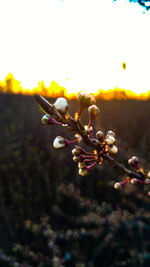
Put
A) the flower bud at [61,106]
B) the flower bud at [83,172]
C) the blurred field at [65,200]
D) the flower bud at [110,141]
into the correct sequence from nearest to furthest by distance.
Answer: the flower bud at [61,106] < the flower bud at [110,141] < the flower bud at [83,172] < the blurred field at [65,200]

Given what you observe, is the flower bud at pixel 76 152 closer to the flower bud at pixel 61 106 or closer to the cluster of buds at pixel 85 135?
the cluster of buds at pixel 85 135

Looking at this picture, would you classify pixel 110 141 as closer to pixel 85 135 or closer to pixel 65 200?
pixel 85 135

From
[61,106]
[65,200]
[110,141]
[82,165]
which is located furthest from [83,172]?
[65,200]

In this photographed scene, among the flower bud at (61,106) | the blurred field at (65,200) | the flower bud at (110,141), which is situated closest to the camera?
the flower bud at (61,106)

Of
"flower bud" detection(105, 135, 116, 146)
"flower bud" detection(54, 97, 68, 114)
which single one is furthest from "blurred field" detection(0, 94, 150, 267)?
"flower bud" detection(54, 97, 68, 114)

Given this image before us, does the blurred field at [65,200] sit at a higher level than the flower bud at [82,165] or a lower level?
lower

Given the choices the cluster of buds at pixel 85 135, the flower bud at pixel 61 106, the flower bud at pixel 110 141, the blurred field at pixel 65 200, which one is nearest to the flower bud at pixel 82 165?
the cluster of buds at pixel 85 135

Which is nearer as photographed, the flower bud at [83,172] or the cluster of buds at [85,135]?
the cluster of buds at [85,135]

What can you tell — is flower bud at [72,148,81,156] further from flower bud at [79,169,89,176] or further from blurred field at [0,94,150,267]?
blurred field at [0,94,150,267]

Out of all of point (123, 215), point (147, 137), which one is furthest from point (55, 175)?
point (147, 137)

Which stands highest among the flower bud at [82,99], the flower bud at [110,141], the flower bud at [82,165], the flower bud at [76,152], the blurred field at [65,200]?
the flower bud at [82,99]
